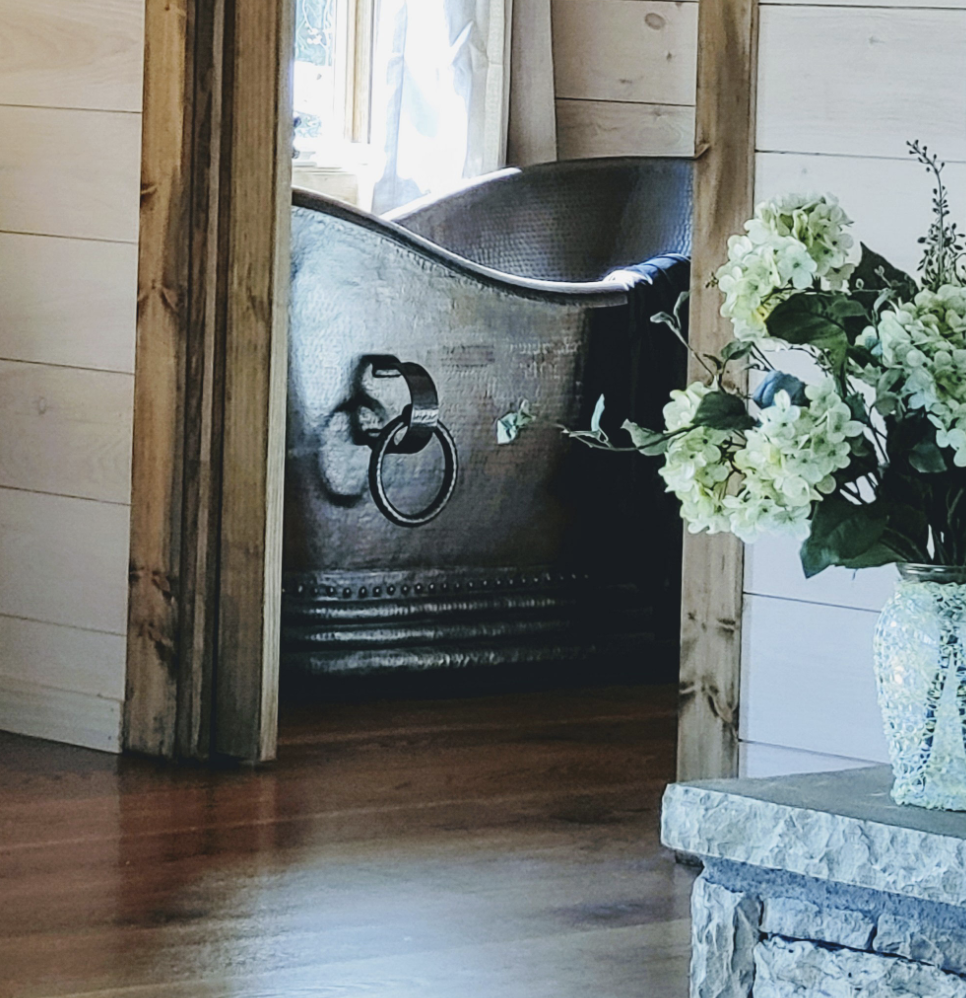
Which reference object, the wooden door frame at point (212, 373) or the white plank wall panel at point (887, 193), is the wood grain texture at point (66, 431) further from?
the white plank wall panel at point (887, 193)

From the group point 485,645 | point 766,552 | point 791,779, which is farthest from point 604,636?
point 791,779

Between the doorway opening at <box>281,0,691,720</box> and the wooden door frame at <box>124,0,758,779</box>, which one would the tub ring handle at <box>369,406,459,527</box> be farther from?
the wooden door frame at <box>124,0,758,779</box>

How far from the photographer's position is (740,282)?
1.41 m

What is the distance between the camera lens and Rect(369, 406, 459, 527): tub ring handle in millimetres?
3166

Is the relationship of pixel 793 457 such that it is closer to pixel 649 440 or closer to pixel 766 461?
pixel 766 461

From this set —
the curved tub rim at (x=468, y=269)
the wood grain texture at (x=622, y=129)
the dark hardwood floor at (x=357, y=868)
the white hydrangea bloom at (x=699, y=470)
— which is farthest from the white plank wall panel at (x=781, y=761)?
the wood grain texture at (x=622, y=129)

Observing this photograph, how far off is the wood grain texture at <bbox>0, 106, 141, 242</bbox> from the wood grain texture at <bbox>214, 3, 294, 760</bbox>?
170 millimetres

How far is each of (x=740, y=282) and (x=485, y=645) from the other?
2.08 meters

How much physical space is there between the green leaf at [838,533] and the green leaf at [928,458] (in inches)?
1.9

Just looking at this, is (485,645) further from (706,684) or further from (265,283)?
(706,684)

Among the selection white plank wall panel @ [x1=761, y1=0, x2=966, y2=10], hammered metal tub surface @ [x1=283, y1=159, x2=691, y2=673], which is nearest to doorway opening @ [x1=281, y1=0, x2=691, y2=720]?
hammered metal tub surface @ [x1=283, y1=159, x2=691, y2=673]

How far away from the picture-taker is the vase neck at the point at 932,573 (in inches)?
55.1

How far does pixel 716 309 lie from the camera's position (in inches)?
91.2

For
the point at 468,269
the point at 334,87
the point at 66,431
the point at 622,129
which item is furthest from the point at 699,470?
the point at 622,129
